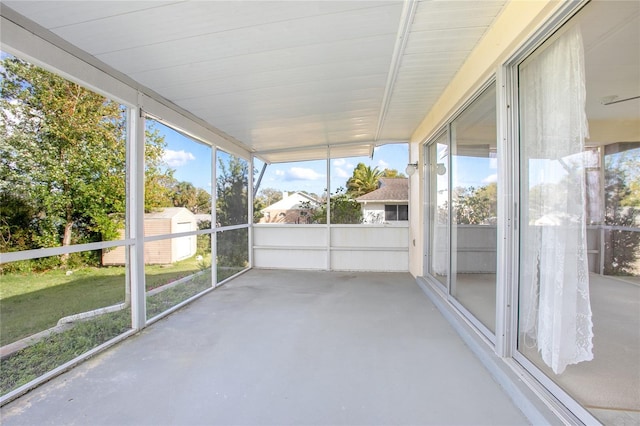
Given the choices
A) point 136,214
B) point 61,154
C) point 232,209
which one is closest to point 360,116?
point 232,209

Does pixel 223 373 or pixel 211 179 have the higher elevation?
pixel 211 179

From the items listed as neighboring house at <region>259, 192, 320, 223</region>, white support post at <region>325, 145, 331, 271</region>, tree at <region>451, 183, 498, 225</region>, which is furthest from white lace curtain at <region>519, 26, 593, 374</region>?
neighboring house at <region>259, 192, 320, 223</region>

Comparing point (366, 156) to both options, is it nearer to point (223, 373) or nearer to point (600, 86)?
point (600, 86)

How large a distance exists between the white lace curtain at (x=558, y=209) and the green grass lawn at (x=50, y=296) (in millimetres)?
3618

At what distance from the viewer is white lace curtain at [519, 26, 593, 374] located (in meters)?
1.52

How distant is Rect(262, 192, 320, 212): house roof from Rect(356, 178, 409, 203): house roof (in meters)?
1.27

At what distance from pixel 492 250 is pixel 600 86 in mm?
1384

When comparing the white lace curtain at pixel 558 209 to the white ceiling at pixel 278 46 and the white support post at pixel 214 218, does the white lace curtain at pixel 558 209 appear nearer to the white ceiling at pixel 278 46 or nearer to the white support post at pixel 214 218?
the white ceiling at pixel 278 46

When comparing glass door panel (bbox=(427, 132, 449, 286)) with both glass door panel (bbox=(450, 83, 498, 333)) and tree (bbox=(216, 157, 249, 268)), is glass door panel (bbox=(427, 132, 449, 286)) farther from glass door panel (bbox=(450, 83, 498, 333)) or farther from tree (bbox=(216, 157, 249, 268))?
tree (bbox=(216, 157, 249, 268))

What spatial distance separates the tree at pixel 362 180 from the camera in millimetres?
5809

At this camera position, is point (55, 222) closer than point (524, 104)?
No

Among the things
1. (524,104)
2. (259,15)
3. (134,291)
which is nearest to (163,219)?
(134,291)

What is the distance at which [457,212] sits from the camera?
129 inches

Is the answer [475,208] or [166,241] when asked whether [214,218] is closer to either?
[166,241]
